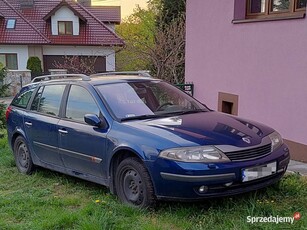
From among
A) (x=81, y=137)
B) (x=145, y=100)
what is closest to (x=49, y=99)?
(x=81, y=137)

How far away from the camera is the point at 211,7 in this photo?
8562 millimetres

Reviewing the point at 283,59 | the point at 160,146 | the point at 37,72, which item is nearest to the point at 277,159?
the point at 160,146

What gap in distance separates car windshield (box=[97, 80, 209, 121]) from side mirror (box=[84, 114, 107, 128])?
196mm

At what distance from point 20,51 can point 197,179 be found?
28.0 m

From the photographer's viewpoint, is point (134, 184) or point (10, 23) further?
point (10, 23)

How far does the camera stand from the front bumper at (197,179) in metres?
3.85

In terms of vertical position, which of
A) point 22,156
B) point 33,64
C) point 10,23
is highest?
point 10,23

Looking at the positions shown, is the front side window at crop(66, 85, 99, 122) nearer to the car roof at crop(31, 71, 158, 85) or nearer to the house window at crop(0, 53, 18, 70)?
the car roof at crop(31, 71, 158, 85)

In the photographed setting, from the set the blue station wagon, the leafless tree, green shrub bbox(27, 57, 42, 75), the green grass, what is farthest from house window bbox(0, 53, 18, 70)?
the green grass

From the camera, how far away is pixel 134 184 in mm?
4379

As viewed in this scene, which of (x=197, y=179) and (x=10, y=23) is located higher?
(x=10, y=23)

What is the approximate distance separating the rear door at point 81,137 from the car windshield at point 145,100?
0.26 m

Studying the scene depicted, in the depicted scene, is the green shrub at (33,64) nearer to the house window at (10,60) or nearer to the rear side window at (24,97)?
the house window at (10,60)

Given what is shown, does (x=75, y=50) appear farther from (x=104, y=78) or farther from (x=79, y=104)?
(x=79, y=104)
